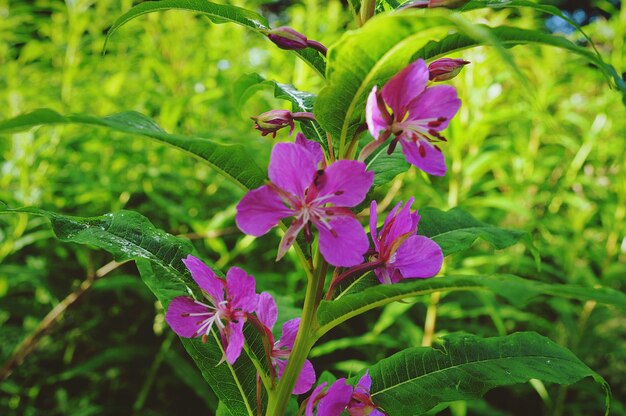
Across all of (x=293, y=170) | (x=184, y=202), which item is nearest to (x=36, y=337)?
(x=184, y=202)

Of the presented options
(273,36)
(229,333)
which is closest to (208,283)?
(229,333)

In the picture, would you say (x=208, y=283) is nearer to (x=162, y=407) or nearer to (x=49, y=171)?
(x=49, y=171)

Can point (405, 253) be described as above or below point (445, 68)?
below

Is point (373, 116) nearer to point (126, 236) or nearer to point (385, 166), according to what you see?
point (385, 166)

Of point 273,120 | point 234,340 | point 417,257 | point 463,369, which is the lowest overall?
point 463,369

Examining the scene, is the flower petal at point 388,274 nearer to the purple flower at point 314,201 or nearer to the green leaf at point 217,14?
the purple flower at point 314,201

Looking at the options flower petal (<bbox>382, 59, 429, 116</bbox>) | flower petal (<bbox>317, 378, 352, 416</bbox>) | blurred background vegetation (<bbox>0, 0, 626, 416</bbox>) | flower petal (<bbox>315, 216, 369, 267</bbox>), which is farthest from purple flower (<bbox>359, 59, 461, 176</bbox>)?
blurred background vegetation (<bbox>0, 0, 626, 416</bbox>)
